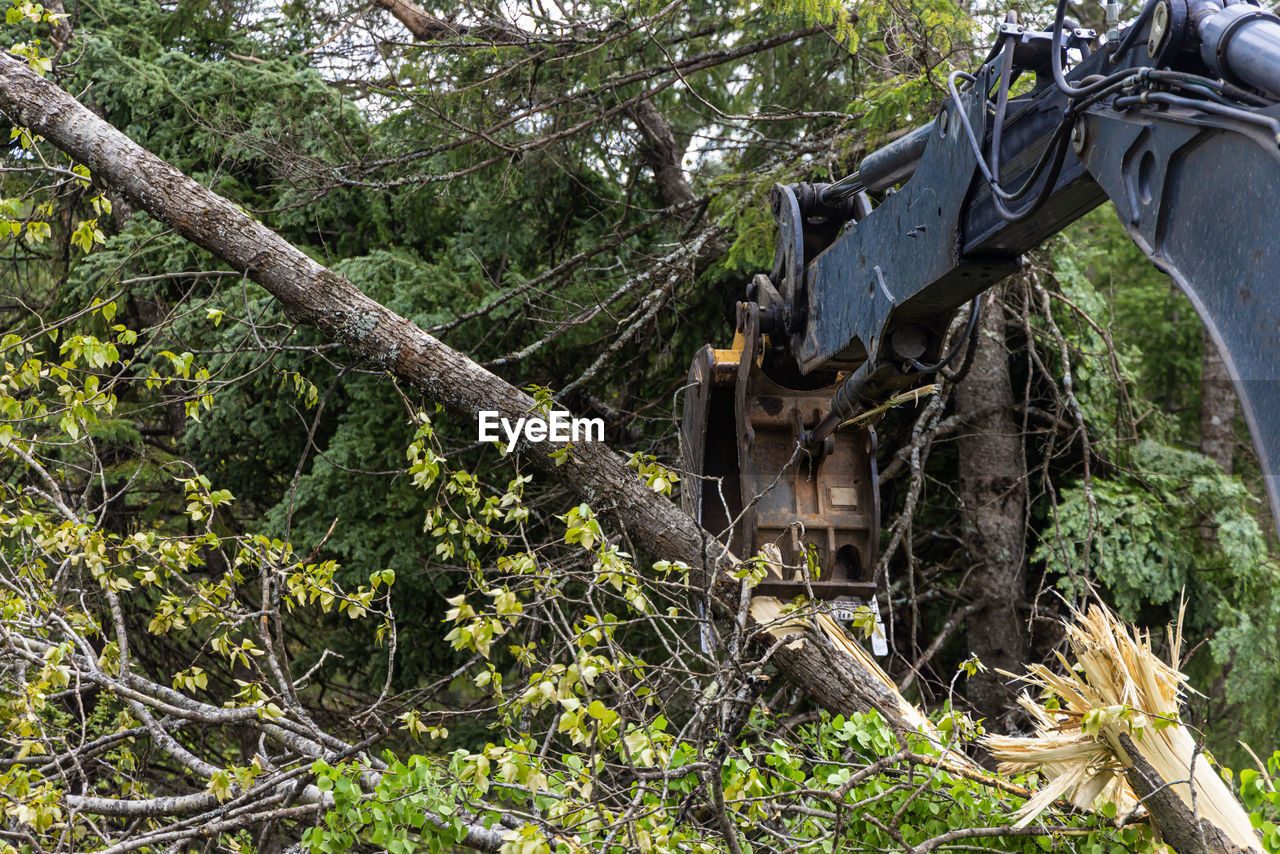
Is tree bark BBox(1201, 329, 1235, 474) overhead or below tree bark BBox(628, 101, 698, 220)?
below

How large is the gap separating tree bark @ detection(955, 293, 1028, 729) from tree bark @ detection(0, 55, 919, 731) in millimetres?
2139

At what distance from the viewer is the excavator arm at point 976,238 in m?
1.92

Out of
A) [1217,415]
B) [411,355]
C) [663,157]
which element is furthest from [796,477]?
[1217,415]

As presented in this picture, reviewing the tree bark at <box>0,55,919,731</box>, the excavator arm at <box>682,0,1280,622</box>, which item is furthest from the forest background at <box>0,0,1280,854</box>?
the excavator arm at <box>682,0,1280,622</box>

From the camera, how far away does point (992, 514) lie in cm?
686

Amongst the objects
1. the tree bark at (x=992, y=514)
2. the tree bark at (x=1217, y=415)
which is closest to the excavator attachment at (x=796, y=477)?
the tree bark at (x=992, y=514)

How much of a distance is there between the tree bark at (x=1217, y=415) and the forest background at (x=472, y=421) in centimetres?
4

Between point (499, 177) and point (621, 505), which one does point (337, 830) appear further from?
point (499, 177)

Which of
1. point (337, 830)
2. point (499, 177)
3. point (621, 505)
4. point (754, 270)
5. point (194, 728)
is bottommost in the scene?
point (194, 728)

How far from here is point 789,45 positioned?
8219 mm

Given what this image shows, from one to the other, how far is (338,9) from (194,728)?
16.8 feet

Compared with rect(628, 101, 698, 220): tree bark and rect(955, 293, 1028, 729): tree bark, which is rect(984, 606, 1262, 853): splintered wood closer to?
rect(955, 293, 1028, 729): tree bark

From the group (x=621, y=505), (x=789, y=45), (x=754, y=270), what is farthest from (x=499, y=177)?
(x=621, y=505)

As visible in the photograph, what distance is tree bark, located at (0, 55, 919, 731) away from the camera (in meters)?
4.91
